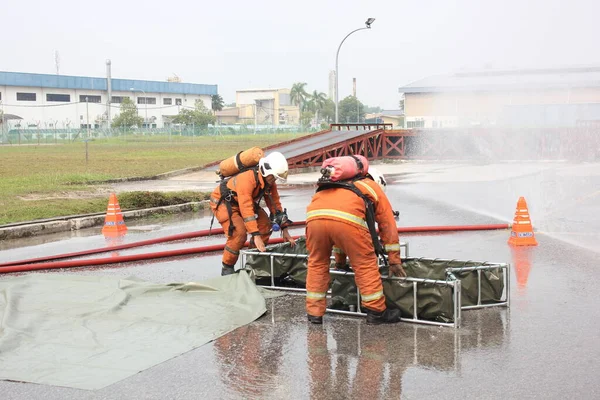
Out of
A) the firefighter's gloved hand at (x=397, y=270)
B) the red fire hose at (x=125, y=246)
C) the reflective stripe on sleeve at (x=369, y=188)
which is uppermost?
the reflective stripe on sleeve at (x=369, y=188)

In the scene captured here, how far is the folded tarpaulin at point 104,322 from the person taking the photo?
16.9 feet

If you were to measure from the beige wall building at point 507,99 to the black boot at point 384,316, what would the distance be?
61.9 ft

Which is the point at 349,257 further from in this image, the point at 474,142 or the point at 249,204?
the point at 474,142

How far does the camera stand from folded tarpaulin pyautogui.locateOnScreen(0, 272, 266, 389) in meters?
5.14

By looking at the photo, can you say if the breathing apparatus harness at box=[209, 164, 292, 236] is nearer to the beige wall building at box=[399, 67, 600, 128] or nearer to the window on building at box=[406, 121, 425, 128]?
the beige wall building at box=[399, 67, 600, 128]

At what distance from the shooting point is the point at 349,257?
611 cm

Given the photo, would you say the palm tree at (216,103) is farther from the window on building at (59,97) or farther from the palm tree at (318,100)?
the window on building at (59,97)

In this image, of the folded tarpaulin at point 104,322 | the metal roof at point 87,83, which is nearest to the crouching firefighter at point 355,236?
the folded tarpaulin at point 104,322

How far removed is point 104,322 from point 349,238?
6.97 ft

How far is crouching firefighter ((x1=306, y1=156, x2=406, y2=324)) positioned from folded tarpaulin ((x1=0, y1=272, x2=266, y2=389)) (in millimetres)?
682

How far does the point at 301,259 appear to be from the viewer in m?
7.52

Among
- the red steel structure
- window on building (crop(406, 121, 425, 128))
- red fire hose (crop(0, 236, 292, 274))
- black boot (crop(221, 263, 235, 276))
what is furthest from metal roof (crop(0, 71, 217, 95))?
black boot (crop(221, 263, 235, 276))

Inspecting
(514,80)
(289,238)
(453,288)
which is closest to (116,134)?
(514,80)

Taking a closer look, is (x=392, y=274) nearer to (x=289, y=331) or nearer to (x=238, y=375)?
(x=289, y=331)
